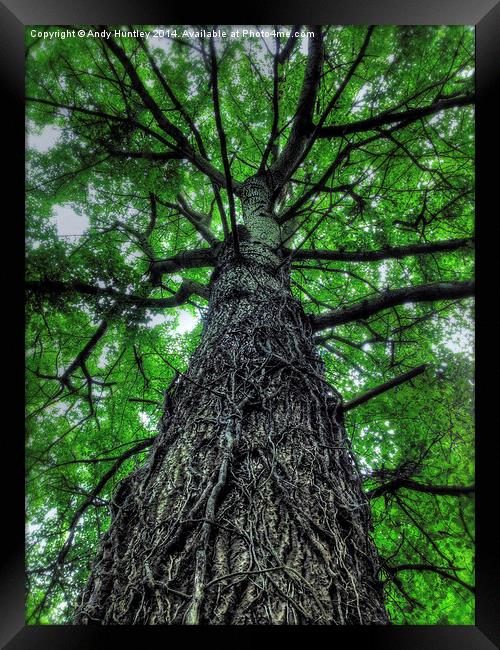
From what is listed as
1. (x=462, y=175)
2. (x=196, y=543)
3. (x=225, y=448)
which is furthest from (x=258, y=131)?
(x=196, y=543)

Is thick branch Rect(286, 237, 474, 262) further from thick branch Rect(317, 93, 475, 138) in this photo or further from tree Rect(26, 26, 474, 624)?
thick branch Rect(317, 93, 475, 138)

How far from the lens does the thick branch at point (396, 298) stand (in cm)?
213

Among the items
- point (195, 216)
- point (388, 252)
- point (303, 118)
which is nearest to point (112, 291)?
point (195, 216)

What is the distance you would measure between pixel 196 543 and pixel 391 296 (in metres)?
1.91

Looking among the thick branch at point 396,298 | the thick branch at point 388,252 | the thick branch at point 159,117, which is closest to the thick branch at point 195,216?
the thick branch at point 159,117

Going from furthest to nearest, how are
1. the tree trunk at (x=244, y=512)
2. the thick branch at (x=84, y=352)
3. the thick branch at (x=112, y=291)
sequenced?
the thick branch at (x=84, y=352) < the thick branch at (x=112, y=291) < the tree trunk at (x=244, y=512)

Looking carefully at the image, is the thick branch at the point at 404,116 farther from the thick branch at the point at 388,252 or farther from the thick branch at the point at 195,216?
the thick branch at the point at 195,216

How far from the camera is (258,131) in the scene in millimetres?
4355

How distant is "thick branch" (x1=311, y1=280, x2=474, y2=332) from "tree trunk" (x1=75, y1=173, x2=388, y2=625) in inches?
27.3

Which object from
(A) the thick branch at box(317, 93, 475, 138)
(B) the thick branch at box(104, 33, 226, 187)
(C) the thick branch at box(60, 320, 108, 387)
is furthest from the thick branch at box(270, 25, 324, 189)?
(C) the thick branch at box(60, 320, 108, 387)

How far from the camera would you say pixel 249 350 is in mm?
1854

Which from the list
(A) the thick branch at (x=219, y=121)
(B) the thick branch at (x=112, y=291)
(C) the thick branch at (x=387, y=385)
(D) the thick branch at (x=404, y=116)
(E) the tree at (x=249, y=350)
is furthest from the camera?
(D) the thick branch at (x=404, y=116)

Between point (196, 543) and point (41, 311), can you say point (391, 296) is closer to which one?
point (196, 543)
